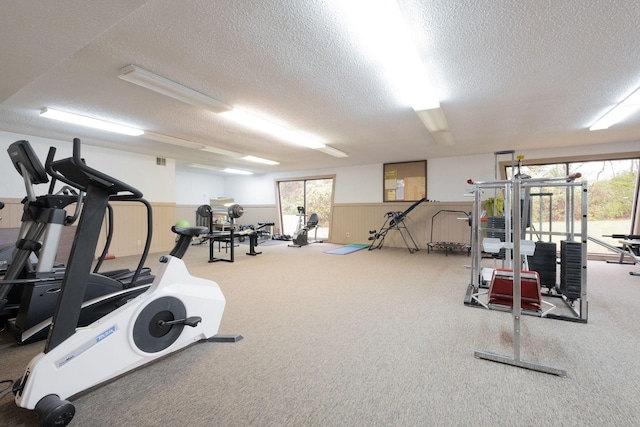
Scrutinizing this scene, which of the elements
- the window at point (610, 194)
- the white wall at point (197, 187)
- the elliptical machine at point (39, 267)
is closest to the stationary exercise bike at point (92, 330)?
the elliptical machine at point (39, 267)

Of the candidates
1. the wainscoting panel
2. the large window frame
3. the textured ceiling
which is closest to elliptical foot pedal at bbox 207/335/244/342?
the textured ceiling

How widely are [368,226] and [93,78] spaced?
23.0 feet

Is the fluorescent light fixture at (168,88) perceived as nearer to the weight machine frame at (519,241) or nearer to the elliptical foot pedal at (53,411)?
the elliptical foot pedal at (53,411)

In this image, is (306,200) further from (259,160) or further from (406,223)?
(406,223)

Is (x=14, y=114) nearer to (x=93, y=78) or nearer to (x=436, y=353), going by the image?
(x=93, y=78)

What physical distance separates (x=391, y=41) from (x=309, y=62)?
0.78 metres

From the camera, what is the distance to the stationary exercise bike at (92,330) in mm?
1357

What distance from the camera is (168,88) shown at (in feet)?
10.3

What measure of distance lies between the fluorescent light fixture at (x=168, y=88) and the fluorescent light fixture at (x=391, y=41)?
2057 mm

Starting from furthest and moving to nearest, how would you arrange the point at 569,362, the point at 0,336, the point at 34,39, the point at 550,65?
the point at 550,65 < the point at 0,336 < the point at 34,39 < the point at 569,362

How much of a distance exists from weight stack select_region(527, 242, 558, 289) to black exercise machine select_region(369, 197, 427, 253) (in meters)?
3.61

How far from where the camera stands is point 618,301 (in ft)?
10.6

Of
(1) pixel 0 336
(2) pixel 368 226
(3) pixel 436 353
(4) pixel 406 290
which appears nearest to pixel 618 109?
(4) pixel 406 290

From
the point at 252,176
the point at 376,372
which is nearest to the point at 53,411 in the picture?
the point at 376,372
